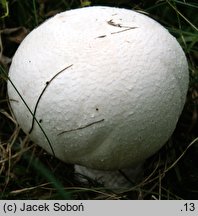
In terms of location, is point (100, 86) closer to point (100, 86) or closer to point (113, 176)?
point (100, 86)

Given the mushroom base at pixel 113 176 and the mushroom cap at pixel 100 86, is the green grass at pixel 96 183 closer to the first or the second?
the mushroom base at pixel 113 176

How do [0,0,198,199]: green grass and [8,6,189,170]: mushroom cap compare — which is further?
[0,0,198,199]: green grass

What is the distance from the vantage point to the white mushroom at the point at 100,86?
138 cm

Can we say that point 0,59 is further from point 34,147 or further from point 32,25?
point 34,147

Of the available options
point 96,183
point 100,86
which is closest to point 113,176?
point 96,183

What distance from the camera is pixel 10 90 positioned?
1581 millimetres

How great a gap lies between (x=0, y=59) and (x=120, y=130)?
38.6 inches

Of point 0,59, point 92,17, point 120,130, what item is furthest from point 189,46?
point 0,59

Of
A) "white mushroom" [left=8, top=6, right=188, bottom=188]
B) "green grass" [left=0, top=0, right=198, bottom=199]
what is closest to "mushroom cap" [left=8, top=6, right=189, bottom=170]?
"white mushroom" [left=8, top=6, right=188, bottom=188]

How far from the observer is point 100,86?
1.36 metres

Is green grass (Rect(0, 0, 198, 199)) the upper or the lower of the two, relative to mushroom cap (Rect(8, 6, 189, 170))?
lower

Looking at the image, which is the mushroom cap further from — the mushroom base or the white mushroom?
the mushroom base

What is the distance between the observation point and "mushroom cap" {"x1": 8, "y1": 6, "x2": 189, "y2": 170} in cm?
138

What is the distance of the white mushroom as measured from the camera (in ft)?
4.52
